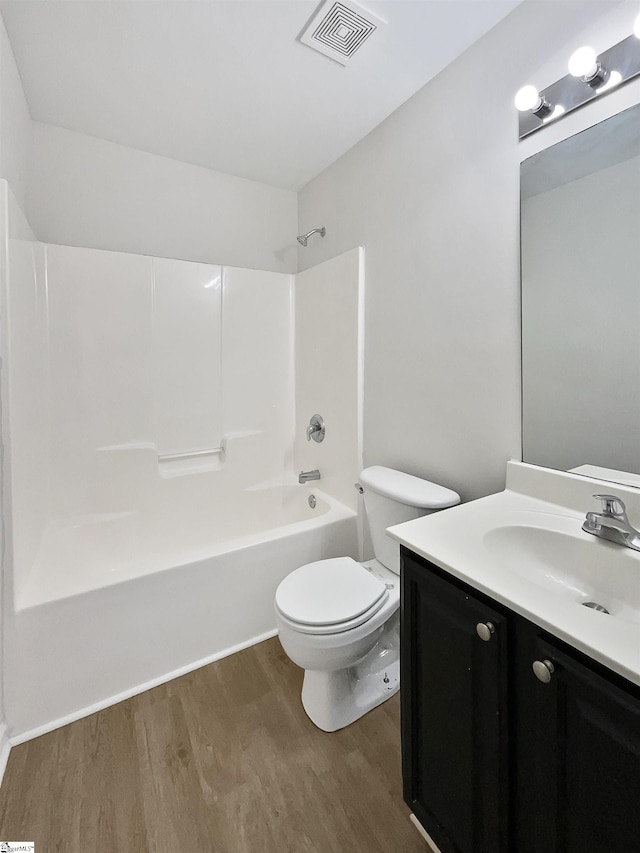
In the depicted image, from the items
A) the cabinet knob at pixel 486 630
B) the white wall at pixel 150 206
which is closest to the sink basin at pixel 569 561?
the cabinet knob at pixel 486 630

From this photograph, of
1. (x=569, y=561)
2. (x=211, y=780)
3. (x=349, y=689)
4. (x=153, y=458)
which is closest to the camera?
(x=569, y=561)

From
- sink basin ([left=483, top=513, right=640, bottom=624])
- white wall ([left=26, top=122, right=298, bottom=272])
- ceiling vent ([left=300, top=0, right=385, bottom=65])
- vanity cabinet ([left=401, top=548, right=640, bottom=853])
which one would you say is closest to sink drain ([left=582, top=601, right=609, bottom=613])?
sink basin ([left=483, top=513, right=640, bottom=624])

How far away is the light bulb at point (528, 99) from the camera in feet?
4.00

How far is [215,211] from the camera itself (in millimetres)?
2432

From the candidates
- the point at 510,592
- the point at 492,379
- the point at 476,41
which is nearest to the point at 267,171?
the point at 476,41

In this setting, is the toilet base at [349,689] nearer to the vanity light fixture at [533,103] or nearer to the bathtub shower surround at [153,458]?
the bathtub shower surround at [153,458]

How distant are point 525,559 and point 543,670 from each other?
400mm

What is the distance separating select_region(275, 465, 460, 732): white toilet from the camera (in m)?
1.34

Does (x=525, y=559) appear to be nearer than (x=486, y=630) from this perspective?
No

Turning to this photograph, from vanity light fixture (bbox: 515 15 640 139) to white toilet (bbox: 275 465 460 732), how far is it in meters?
1.26

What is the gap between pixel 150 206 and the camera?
88.2 inches

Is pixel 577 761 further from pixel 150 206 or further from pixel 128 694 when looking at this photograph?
pixel 150 206

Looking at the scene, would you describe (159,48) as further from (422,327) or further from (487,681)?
(487,681)

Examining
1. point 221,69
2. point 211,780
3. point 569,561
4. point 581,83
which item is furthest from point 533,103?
point 211,780
